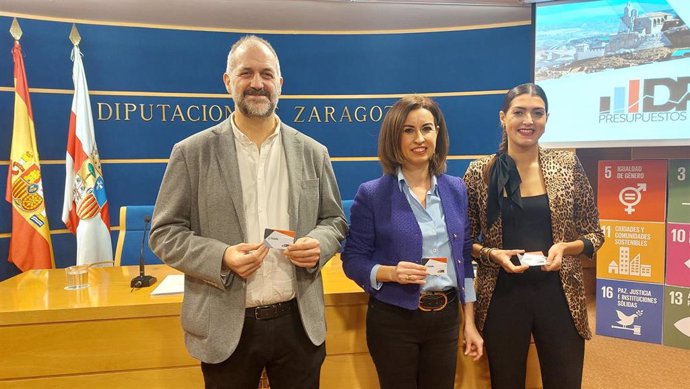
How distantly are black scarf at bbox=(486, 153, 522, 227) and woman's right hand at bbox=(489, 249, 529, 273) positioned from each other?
0.13m

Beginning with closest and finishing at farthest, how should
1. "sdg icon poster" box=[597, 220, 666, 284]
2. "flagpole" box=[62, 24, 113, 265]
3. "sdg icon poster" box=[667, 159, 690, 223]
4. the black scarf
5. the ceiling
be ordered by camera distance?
the black scarf → "sdg icon poster" box=[667, 159, 690, 223] → "sdg icon poster" box=[597, 220, 666, 284] → "flagpole" box=[62, 24, 113, 265] → the ceiling

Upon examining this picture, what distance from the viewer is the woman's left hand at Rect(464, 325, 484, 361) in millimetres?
1568

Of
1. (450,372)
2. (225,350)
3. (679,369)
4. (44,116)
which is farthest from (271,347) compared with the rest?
(44,116)

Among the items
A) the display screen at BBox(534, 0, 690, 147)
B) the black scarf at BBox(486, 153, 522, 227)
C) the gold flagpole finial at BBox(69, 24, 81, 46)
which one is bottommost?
the black scarf at BBox(486, 153, 522, 227)

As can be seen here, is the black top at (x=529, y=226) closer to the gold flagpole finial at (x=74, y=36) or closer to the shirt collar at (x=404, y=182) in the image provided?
the shirt collar at (x=404, y=182)

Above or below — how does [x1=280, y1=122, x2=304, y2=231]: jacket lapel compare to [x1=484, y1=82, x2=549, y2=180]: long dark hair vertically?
below

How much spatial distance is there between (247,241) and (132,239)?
1.88 m

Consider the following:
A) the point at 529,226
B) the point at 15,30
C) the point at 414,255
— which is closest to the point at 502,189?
the point at 529,226

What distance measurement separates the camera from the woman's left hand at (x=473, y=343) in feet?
5.15

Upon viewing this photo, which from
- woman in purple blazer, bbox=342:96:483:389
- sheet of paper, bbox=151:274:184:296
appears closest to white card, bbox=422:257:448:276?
Result: woman in purple blazer, bbox=342:96:483:389

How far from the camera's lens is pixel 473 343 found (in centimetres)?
157

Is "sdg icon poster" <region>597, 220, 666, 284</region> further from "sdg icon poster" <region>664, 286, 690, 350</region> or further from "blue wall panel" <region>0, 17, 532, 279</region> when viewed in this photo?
"blue wall panel" <region>0, 17, 532, 279</region>

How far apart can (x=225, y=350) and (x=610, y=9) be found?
3.42 m

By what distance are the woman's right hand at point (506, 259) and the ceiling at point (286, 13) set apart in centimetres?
318
